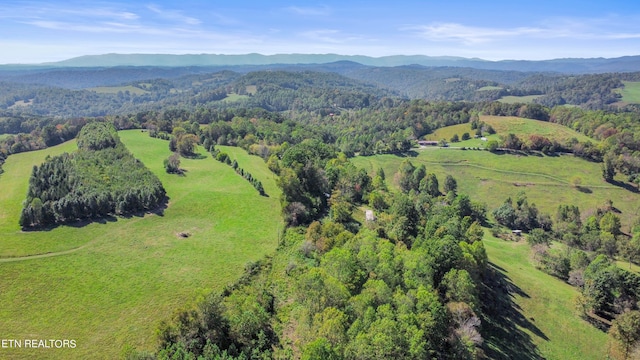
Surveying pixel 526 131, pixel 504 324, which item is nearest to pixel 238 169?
pixel 504 324

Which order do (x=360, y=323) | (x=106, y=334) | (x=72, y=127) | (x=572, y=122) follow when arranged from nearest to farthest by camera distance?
(x=360, y=323) < (x=106, y=334) < (x=72, y=127) < (x=572, y=122)

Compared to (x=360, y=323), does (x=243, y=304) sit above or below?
below

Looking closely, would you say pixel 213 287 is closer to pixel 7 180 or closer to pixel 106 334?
pixel 106 334

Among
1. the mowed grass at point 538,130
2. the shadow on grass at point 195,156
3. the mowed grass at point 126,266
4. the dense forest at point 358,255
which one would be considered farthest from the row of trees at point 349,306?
the mowed grass at point 538,130

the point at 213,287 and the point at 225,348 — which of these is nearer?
the point at 225,348

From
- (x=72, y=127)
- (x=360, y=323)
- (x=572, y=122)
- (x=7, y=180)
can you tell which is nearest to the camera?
(x=360, y=323)

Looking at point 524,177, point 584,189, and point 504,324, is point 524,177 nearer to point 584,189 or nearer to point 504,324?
point 584,189

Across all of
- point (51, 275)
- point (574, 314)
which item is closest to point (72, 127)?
point (51, 275)

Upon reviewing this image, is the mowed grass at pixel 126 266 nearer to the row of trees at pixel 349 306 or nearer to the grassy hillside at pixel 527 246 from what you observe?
the row of trees at pixel 349 306
